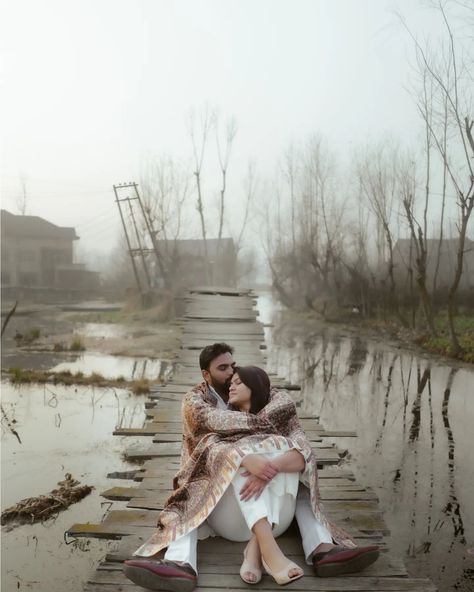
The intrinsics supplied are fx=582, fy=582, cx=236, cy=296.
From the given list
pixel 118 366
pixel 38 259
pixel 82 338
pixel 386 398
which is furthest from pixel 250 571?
pixel 38 259

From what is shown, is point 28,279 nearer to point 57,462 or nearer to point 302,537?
point 57,462

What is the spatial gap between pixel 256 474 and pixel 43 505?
2.69 metres

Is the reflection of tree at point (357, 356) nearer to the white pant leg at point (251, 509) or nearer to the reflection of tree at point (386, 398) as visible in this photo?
the reflection of tree at point (386, 398)

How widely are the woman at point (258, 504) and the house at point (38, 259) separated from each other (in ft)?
80.1

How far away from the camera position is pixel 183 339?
8359 mm

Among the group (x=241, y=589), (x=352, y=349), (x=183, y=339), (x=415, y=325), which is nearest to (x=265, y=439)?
(x=241, y=589)

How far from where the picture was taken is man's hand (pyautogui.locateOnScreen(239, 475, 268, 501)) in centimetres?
226

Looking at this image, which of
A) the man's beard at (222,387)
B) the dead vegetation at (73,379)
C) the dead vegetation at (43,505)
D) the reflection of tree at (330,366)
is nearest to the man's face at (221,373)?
the man's beard at (222,387)

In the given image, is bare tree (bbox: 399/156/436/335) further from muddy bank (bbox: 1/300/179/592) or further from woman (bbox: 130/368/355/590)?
woman (bbox: 130/368/355/590)

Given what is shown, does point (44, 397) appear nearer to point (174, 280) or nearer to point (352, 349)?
point (352, 349)

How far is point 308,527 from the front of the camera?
2.40 m

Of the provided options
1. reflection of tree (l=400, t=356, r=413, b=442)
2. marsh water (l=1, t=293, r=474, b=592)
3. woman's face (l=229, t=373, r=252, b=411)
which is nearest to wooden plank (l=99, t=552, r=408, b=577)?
woman's face (l=229, t=373, r=252, b=411)

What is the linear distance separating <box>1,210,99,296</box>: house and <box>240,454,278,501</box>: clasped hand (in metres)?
24.7

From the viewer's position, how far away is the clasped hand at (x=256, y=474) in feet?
7.39
